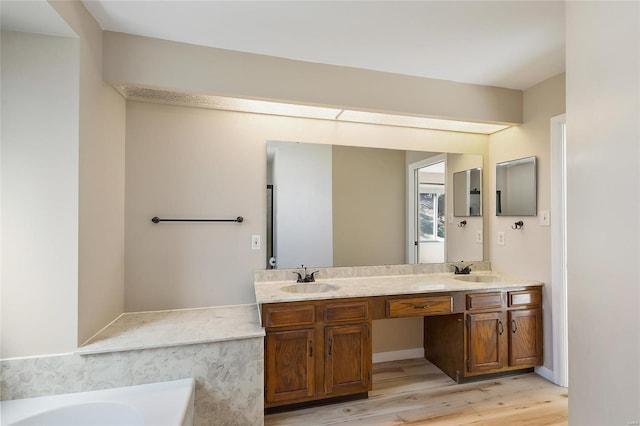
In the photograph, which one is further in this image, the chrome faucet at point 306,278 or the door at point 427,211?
the door at point 427,211

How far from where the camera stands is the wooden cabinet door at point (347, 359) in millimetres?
2199

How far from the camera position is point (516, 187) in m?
2.90

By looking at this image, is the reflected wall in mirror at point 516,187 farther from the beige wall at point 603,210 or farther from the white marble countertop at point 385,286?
the beige wall at point 603,210

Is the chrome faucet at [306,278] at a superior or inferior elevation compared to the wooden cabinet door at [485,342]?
superior

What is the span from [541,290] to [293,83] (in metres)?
2.70

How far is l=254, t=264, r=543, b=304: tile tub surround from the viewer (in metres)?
2.17

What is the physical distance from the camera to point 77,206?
1672mm

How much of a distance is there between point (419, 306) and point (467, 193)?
1.44m

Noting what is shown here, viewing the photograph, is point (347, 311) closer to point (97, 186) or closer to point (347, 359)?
point (347, 359)

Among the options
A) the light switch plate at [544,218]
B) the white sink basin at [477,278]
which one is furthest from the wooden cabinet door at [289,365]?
the light switch plate at [544,218]

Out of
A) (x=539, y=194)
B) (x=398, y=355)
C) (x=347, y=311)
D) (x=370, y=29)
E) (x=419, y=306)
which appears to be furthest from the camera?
(x=398, y=355)

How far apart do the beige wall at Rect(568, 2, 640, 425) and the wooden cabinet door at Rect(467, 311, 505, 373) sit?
1199 millimetres

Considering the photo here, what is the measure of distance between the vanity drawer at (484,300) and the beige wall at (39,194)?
8.77 feet

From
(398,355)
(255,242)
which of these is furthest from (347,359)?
(255,242)
